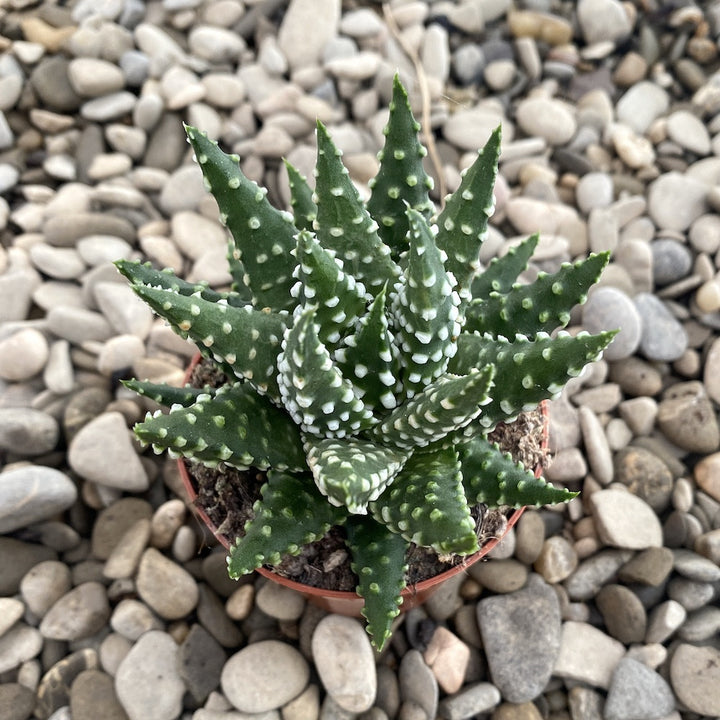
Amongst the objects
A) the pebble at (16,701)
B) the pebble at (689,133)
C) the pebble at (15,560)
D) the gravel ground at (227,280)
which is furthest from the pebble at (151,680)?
the pebble at (689,133)

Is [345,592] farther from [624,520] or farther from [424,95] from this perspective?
[424,95]

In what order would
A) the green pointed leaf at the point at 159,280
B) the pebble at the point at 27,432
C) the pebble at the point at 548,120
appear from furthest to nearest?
the pebble at the point at 548,120
the pebble at the point at 27,432
the green pointed leaf at the point at 159,280

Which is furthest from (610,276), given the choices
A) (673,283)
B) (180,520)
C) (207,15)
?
(207,15)

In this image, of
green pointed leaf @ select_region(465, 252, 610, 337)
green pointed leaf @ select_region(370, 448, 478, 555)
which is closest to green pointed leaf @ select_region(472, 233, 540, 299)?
green pointed leaf @ select_region(465, 252, 610, 337)

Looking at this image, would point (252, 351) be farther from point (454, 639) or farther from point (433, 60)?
point (433, 60)

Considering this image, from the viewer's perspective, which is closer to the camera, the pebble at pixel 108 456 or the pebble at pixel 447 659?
the pebble at pixel 447 659

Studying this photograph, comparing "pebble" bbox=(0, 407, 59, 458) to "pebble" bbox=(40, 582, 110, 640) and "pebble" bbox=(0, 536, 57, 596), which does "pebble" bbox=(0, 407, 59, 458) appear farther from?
"pebble" bbox=(40, 582, 110, 640)

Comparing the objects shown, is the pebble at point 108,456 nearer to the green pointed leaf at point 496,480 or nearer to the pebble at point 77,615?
the pebble at point 77,615
